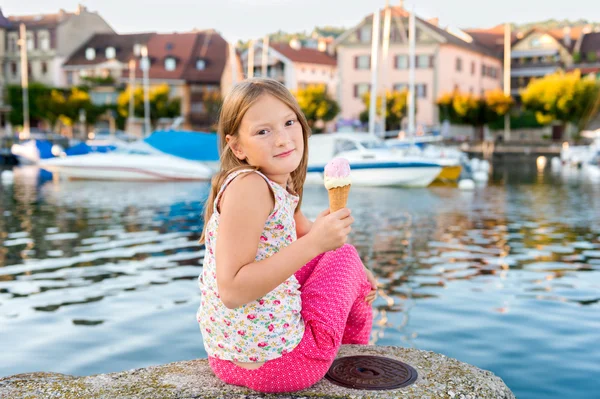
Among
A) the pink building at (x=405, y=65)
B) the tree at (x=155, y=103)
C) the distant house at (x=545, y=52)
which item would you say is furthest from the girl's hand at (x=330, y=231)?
the distant house at (x=545, y=52)

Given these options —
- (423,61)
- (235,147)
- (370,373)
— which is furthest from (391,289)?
(423,61)

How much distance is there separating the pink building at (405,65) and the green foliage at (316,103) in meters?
5.46

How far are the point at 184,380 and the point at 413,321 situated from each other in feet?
11.5

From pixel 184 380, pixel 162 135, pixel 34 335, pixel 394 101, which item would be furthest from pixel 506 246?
pixel 394 101

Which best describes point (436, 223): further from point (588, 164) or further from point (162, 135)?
point (588, 164)

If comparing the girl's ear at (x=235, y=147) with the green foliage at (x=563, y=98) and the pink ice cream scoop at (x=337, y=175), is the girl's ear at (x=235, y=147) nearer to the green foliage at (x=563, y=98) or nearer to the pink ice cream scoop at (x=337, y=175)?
the pink ice cream scoop at (x=337, y=175)

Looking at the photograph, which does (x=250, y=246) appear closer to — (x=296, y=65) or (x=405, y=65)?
(x=405, y=65)

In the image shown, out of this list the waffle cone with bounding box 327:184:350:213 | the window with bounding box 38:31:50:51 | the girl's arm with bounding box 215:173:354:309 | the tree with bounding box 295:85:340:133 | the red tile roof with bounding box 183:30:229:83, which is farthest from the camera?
the window with bounding box 38:31:50:51

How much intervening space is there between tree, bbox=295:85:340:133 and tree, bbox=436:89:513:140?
8128mm

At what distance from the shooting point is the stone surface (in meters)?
2.94

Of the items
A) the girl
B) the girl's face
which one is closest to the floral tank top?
the girl

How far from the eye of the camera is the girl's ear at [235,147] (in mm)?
2938

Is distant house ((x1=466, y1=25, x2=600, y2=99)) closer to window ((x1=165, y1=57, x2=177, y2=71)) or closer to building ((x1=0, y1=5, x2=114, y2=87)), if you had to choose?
window ((x1=165, y1=57, x2=177, y2=71))

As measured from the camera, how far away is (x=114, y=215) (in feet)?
52.1
